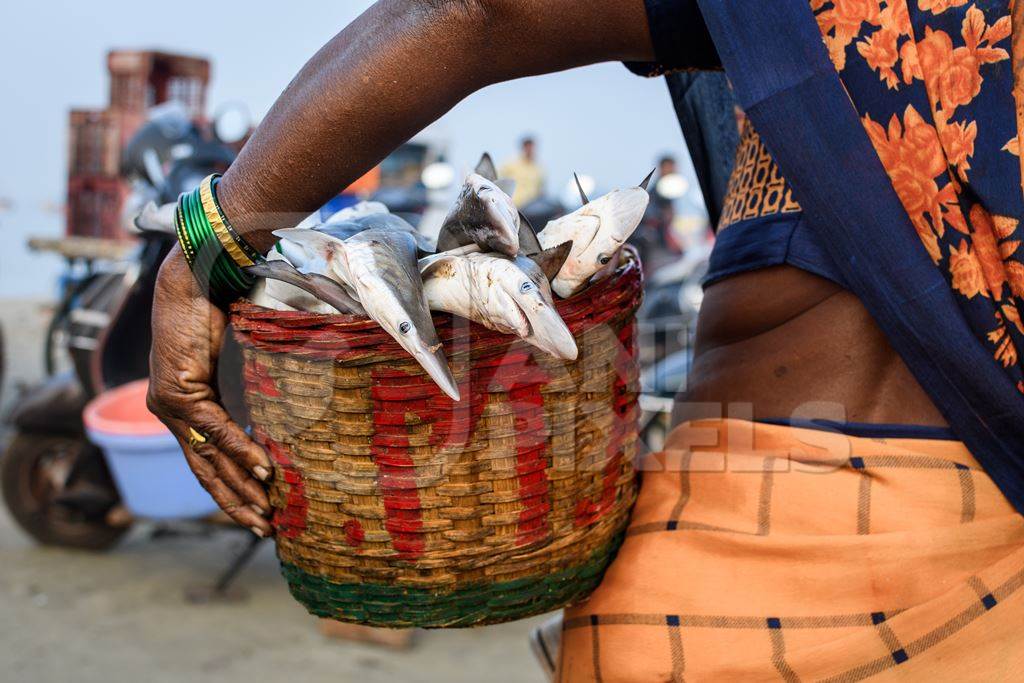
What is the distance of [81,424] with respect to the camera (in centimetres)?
409

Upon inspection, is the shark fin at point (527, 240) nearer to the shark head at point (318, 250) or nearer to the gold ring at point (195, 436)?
the shark head at point (318, 250)

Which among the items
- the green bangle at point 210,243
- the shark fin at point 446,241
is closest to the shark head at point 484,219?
the shark fin at point 446,241

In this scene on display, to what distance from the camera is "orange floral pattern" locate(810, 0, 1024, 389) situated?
107 centimetres

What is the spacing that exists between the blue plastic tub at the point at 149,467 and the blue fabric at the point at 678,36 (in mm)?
2573

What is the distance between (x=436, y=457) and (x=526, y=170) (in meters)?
10.2

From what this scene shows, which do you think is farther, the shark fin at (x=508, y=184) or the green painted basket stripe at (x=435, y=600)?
the shark fin at (x=508, y=184)

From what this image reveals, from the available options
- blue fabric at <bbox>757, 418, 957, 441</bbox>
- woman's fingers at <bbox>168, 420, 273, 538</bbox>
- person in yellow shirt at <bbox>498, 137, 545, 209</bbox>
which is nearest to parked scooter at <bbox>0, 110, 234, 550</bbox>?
woman's fingers at <bbox>168, 420, 273, 538</bbox>

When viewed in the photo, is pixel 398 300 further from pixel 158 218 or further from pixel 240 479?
pixel 158 218

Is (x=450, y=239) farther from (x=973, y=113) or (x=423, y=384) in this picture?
(x=973, y=113)

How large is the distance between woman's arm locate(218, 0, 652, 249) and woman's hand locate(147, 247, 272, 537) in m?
0.12

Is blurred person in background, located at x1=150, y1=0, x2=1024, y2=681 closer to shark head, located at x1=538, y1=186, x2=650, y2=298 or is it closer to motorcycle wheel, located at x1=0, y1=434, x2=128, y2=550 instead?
shark head, located at x1=538, y1=186, x2=650, y2=298

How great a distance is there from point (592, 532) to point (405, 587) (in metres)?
0.25

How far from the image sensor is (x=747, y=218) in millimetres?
1282

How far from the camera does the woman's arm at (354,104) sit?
1012 mm
